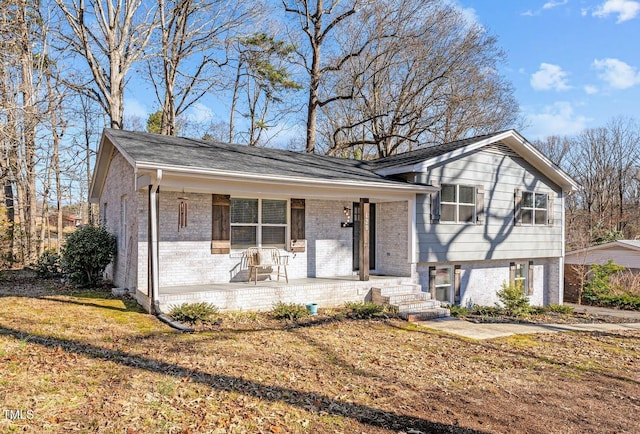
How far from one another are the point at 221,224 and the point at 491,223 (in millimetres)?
8206

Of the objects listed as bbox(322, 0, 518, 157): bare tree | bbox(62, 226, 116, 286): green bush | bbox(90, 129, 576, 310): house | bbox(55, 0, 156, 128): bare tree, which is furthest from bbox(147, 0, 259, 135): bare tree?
bbox(62, 226, 116, 286): green bush

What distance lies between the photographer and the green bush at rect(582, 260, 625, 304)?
56.2 ft

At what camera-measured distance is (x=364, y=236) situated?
1023 cm

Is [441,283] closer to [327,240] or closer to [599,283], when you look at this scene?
[327,240]

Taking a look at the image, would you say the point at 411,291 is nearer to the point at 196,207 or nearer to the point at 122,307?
the point at 196,207

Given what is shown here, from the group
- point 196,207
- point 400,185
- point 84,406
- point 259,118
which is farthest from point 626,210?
point 84,406

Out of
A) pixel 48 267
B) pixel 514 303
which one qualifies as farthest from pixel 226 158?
pixel 514 303

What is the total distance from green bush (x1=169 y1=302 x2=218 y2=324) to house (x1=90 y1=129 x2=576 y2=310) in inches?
16.0

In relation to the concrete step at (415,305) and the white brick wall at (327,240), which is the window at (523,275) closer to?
the concrete step at (415,305)

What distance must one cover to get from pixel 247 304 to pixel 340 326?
1996 millimetres

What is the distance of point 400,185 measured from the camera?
412 inches

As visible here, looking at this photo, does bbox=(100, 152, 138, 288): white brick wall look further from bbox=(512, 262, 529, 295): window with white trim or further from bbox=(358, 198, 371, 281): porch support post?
bbox=(512, 262, 529, 295): window with white trim

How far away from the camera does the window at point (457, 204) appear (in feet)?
38.9

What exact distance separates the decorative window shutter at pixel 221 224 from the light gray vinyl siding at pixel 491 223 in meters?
4.99
